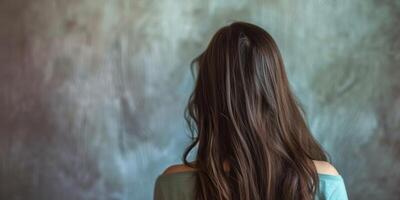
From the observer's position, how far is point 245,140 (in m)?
0.86

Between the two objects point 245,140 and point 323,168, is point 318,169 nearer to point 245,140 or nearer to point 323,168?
point 323,168

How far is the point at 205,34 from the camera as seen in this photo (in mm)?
1436

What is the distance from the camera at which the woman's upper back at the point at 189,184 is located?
0.86 metres

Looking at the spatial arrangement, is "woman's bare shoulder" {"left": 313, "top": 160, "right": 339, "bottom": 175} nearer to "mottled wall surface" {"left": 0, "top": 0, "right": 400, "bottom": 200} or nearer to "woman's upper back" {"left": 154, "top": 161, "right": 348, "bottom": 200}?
"woman's upper back" {"left": 154, "top": 161, "right": 348, "bottom": 200}

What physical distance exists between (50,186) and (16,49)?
388 millimetres

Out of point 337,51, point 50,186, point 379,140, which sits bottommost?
point 50,186

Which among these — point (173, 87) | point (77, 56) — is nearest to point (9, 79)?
point (77, 56)

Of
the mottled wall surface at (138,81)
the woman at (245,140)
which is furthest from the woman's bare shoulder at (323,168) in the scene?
the mottled wall surface at (138,81)

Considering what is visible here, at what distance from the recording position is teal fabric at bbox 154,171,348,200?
33.9 inches

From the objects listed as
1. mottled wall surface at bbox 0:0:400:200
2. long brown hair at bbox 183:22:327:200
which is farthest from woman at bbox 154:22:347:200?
mottled wall surface at bbox 0:0:400:200

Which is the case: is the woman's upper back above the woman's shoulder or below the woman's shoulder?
below

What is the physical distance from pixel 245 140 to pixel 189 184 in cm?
12

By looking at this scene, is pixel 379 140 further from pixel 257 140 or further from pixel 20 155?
pixel 20 155

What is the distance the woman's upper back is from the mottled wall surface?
57 cm
